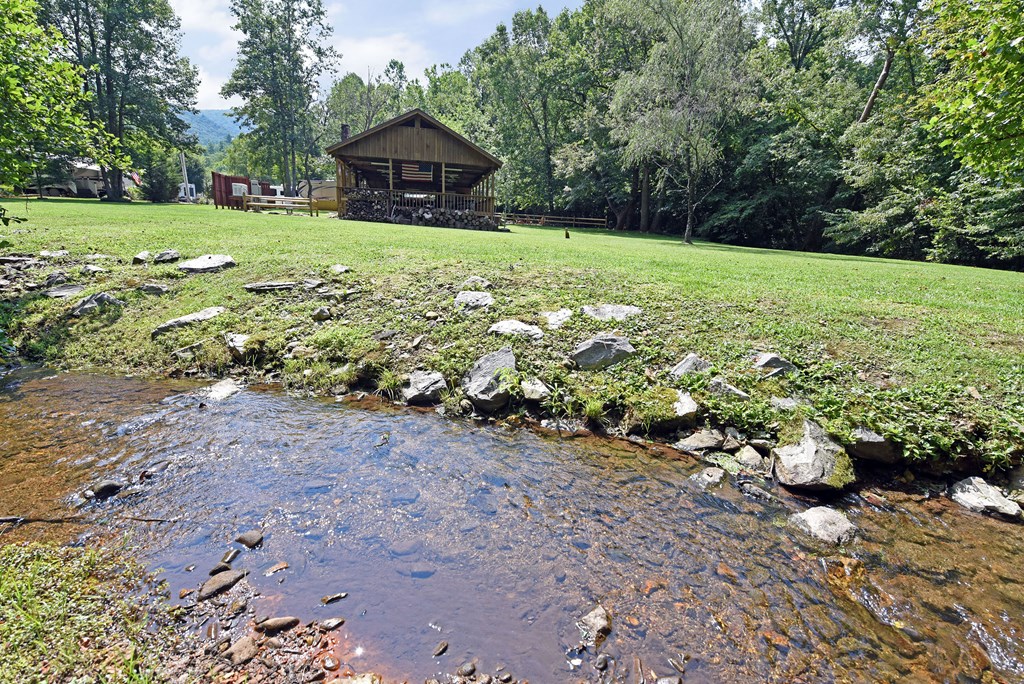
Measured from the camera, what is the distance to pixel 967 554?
381 centimetres

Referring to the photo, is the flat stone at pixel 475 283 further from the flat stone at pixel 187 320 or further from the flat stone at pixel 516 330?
the flat stone at pixel 187 320

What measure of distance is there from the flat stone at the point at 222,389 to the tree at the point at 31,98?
4456 mm

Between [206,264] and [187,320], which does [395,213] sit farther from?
[187,320]

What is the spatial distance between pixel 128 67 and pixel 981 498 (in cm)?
5769

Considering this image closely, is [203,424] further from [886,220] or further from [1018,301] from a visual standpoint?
[886,220]

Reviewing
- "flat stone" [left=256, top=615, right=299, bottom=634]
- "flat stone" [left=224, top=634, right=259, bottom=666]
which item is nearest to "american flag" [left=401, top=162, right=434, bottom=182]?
"flat stone" [left=256, top=615, right=299, bottom=634]

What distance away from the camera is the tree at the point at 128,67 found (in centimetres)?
3828

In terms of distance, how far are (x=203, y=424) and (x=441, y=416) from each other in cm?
268

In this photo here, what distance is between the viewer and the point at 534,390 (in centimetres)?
618

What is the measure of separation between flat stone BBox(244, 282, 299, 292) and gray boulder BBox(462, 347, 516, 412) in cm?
476

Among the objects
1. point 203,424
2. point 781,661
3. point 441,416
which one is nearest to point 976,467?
point 781,661

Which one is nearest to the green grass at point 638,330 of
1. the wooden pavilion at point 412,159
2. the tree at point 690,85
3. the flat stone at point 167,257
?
the flat stone at point 167,257

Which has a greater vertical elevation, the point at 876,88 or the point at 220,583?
the point at 876,88

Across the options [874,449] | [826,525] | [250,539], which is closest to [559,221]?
[874,449]
